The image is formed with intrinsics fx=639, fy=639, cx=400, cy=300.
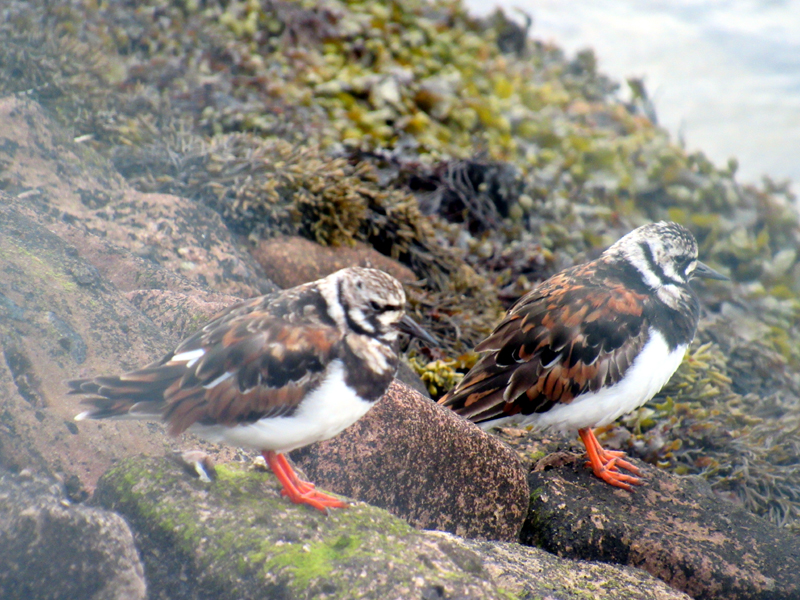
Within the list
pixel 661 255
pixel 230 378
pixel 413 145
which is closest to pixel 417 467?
pixel 230 378

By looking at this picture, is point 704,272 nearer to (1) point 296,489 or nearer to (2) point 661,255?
(2) point 661,255

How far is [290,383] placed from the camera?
9.20 ft

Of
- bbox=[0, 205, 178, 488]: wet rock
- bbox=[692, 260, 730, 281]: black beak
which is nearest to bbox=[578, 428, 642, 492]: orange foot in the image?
bbox=[692, 260, 730, 281]: black beak

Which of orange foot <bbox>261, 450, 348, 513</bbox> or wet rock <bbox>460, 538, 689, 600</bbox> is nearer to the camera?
wet rock <bbox>460, 538, 689, 600</bbox>

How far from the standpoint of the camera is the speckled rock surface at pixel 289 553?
2.46 metres

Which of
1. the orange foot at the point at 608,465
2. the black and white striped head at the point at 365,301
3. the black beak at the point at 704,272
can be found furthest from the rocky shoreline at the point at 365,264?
the black beak at the point at 704,272

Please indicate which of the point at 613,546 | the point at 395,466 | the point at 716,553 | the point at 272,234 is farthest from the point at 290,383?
the point at 272,234

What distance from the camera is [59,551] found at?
2314 mm

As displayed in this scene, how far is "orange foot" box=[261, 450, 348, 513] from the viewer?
9.78 feet

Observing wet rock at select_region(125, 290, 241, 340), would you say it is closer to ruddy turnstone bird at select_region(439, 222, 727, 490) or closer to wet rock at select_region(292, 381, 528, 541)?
wet rock at select_region(292, 381, 528, 541)

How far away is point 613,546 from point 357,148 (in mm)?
5404

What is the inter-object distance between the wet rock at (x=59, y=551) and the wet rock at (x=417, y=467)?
4.06 ft

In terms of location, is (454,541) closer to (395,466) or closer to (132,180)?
(395,466)

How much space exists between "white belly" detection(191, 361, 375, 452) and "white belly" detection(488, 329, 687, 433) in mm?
1740
